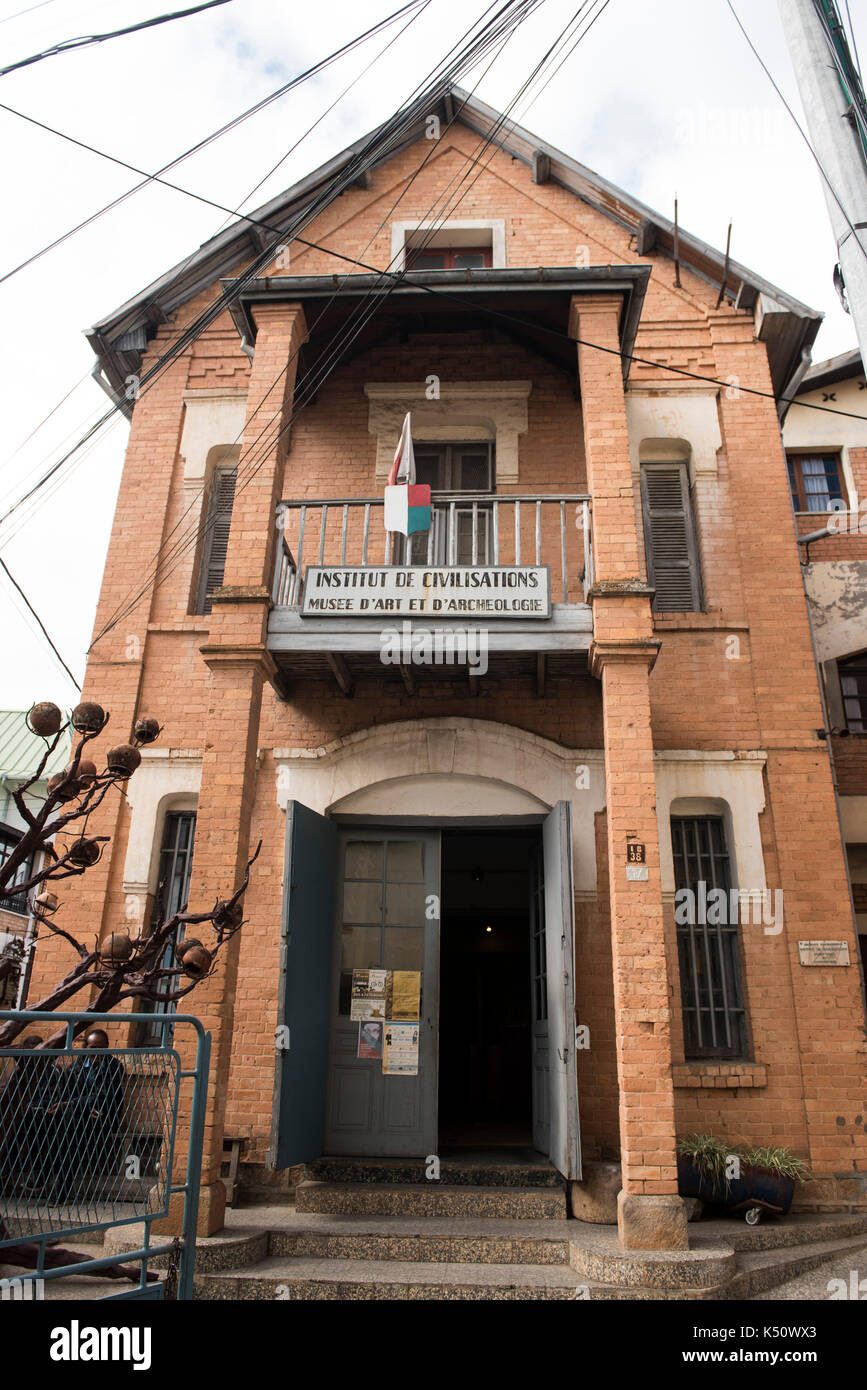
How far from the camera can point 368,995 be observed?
26.8ft

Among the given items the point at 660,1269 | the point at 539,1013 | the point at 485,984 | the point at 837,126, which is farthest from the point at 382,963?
the point at 837,126

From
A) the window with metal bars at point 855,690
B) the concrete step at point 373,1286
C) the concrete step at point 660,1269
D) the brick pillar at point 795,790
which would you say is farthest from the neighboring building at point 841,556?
the concrete step at point 373,1286

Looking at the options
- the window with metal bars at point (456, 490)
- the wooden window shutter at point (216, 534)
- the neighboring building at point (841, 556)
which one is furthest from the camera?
the neighboring building at point (841, 556)

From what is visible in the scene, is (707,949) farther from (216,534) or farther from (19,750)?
(19,750)

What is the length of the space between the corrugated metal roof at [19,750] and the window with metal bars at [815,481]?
18930 millimetres

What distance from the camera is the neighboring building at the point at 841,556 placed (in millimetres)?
10422

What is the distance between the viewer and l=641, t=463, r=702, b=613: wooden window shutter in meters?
9.41

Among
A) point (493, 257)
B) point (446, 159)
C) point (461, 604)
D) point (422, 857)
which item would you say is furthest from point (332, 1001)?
point (446, 159)

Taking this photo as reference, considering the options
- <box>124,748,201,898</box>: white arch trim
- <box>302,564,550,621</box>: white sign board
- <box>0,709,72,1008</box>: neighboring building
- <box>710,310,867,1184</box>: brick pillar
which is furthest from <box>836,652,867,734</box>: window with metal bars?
<box>0,709,72,1008</box>: neighboring building

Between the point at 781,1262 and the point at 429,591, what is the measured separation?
214 inches

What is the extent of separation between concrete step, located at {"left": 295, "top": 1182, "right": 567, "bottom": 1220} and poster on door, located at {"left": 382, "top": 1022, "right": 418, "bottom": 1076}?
1.13m

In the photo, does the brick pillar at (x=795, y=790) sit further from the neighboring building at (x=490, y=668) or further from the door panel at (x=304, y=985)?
the door panel at (x=304, y=985)

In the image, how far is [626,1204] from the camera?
588 cm
